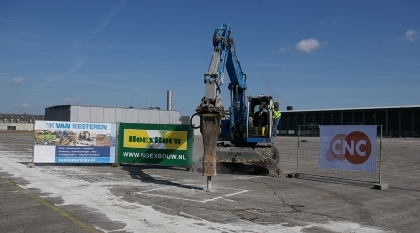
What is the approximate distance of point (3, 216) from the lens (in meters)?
8.70

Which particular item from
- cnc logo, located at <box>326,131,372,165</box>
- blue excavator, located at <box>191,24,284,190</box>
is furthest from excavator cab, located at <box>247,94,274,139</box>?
cnc logo, located at <box>326,131,372,165</box>

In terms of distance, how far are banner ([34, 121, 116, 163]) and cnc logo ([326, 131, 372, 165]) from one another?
31.4ft

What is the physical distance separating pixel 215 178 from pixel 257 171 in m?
2.61

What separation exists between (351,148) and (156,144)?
8145mm

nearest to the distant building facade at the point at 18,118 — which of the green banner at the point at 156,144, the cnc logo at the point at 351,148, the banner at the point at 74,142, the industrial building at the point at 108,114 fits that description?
the industrial building at the point at 108,114

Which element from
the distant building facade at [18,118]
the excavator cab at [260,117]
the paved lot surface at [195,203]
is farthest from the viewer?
the distant building facade at [18,118]

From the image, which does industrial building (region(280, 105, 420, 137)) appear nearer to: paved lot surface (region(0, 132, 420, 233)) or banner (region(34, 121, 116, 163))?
banner (region(34, 121, 116, 163))

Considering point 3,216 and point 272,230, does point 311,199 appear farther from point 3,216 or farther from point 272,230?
point 3,216

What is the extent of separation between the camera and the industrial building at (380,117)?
72.9 m

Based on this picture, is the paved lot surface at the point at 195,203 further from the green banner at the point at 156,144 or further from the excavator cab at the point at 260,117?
the excavator cab at the point at 260,117

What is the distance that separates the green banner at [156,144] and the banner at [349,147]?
5.55 meters

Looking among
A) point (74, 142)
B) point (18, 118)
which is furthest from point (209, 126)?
point (18, 118)

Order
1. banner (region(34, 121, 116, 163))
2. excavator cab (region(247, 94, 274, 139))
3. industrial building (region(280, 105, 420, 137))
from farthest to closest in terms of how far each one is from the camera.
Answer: industrial building (region(280, 105, 420, 137))
banner (region(34, 121, 116, 163))
excavator cab (region(247, 94, 274, 139))

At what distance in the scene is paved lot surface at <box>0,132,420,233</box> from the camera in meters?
8.23
